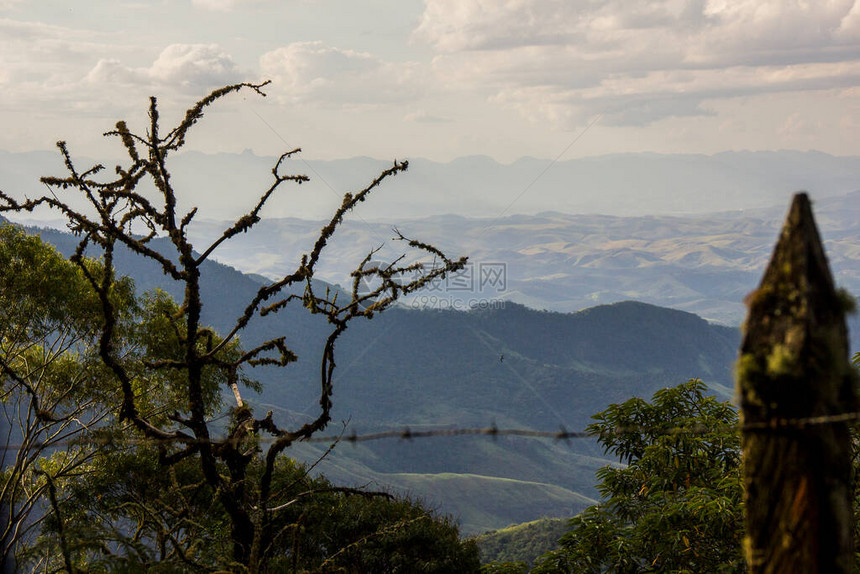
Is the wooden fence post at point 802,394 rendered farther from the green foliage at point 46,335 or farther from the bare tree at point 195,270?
the green foliage at point 46,335

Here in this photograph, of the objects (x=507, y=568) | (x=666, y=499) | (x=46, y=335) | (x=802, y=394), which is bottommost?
(x=507, y=568)

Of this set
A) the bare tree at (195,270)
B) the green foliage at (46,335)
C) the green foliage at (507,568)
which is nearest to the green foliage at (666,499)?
the green foliage at (507,568)

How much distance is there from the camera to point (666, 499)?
1101cm

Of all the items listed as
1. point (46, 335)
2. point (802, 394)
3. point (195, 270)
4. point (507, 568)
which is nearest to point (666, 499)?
point (507, 568)

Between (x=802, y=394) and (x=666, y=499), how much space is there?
349 inches

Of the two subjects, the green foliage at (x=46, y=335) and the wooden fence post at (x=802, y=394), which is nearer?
the wooden fence post at (x=802, y=394)

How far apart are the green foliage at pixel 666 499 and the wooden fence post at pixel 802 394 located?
220 inches

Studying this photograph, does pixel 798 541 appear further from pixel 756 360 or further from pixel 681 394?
pixel 681 394

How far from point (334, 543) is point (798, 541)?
1596 cm

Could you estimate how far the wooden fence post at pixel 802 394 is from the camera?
9.10 ft

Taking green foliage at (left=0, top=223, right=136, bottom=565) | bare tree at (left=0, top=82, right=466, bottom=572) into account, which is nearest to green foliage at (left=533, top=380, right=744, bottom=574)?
bare tree at (left=0, top=82, right=466, bottom=572)

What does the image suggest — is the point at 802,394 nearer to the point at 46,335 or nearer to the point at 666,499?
the point at 666,499

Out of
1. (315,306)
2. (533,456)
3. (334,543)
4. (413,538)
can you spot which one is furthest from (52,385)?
(533,456)

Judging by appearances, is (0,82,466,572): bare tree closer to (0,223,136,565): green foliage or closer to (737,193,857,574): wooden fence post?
(737,193,857,574): wooden fence post
